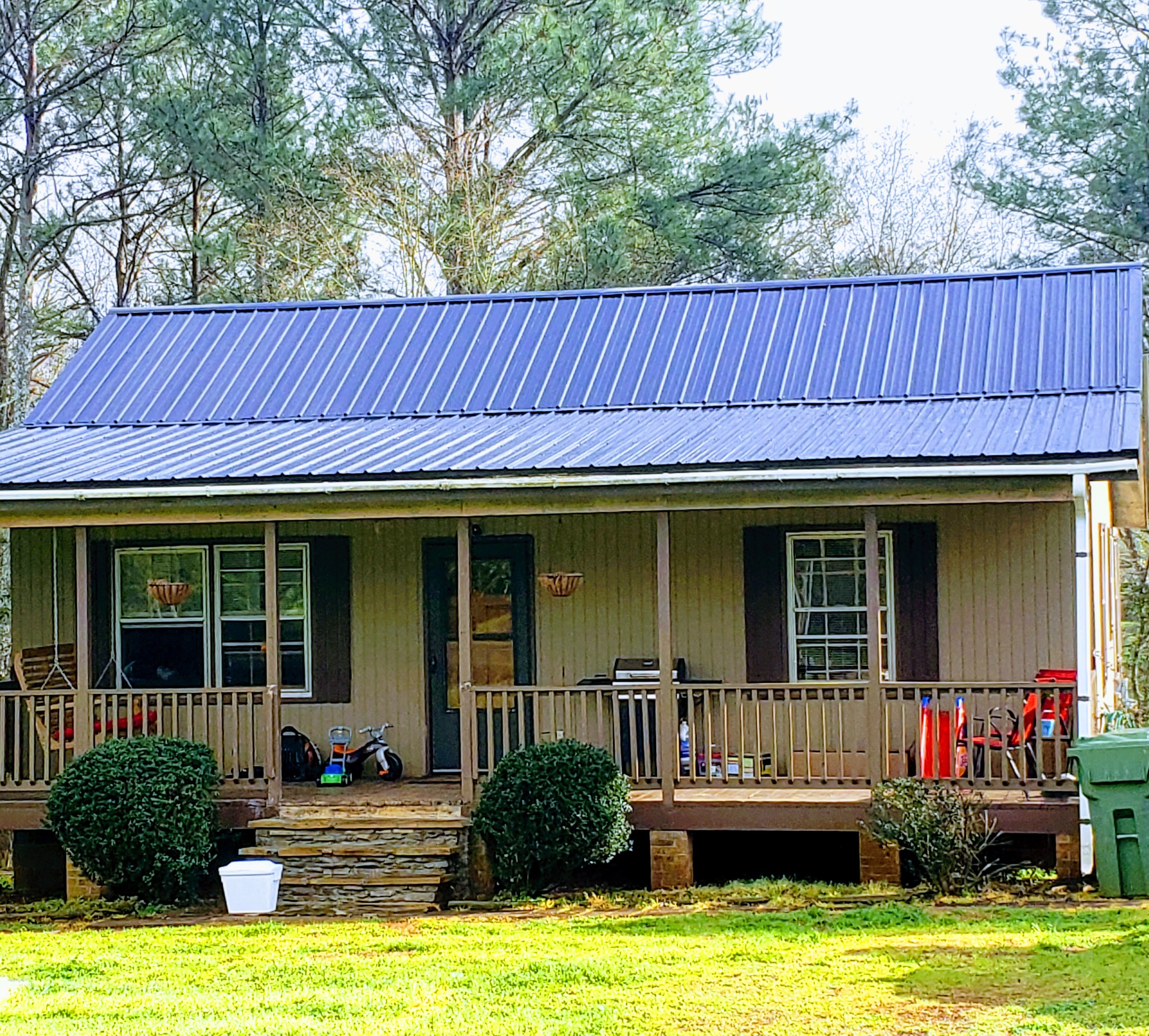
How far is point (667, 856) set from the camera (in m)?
12.0

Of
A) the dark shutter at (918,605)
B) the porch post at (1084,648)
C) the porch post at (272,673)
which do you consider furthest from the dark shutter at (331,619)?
the porch post at (1084,648)

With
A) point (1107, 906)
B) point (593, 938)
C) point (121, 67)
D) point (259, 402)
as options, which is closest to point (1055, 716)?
point (1107, 906)

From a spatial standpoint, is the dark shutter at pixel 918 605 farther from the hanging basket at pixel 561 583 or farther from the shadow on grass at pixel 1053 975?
the shadow on grass at pixel 1053 975

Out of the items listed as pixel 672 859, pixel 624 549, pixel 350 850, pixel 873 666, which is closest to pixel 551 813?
pixel 672 859

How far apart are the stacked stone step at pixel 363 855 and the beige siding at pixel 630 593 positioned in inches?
81.2

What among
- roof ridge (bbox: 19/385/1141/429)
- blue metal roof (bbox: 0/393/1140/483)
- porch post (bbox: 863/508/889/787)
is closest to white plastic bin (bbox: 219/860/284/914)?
blue metal roof (bbox: 0/393/1140/483)

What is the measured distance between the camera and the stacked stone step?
1167cm

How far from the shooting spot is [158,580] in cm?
1449

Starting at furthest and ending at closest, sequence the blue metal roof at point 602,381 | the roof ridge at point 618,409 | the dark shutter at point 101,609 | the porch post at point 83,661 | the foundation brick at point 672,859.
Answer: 1. the dark shutter at point 101,609
2. the roof ridge at point 618,409
3. the blue metal roof at point 602,381
4. the porch post at point 83,661
5. the foundation brick at point 672,859

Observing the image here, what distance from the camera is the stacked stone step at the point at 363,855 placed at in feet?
38.3

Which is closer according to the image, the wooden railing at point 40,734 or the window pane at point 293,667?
the wooden railing at point 40,734

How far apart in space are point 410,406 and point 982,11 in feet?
69.3

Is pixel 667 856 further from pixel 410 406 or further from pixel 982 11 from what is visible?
pixel 982 11

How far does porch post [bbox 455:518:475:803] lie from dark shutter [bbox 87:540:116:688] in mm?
3735
